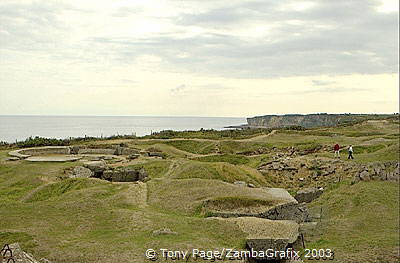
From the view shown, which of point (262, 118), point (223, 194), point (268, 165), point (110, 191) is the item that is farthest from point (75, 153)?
point (262, 118)

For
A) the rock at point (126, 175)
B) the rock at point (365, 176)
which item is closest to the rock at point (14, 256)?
the rock at point (126, 175)

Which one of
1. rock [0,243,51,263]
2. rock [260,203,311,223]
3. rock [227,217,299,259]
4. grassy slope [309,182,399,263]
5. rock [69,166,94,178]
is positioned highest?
rock [0,243,51,263]

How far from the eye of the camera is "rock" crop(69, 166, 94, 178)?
25938 millimetres

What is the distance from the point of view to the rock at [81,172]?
25.9m

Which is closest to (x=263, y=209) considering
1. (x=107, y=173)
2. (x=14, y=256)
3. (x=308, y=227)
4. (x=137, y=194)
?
(x=308, y=227)

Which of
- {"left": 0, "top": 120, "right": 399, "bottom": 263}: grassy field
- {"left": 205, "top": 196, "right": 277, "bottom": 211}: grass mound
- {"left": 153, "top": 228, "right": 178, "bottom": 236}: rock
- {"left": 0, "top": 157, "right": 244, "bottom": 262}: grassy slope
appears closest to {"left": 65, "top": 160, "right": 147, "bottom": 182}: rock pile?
{"left": 0, "top": 120, "right": 399, "bottom": 263}: grassy field

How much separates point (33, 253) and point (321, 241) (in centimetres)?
1000

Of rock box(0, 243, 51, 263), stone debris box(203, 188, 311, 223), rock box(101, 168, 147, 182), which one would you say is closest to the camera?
rock box(0, 243, 51, 263)

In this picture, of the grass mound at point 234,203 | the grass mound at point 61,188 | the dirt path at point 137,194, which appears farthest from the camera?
the grass mound at point 61,188

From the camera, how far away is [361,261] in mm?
13008

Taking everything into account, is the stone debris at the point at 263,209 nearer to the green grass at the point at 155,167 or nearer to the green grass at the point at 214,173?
the green grass at the point at 214,173

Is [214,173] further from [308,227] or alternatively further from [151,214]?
[151,214]

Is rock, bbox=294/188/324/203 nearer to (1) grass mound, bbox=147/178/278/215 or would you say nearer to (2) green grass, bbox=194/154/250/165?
(1) grass mound, bbox=147/178/278/215

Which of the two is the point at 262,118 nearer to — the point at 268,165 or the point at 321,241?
the point at 268,165
